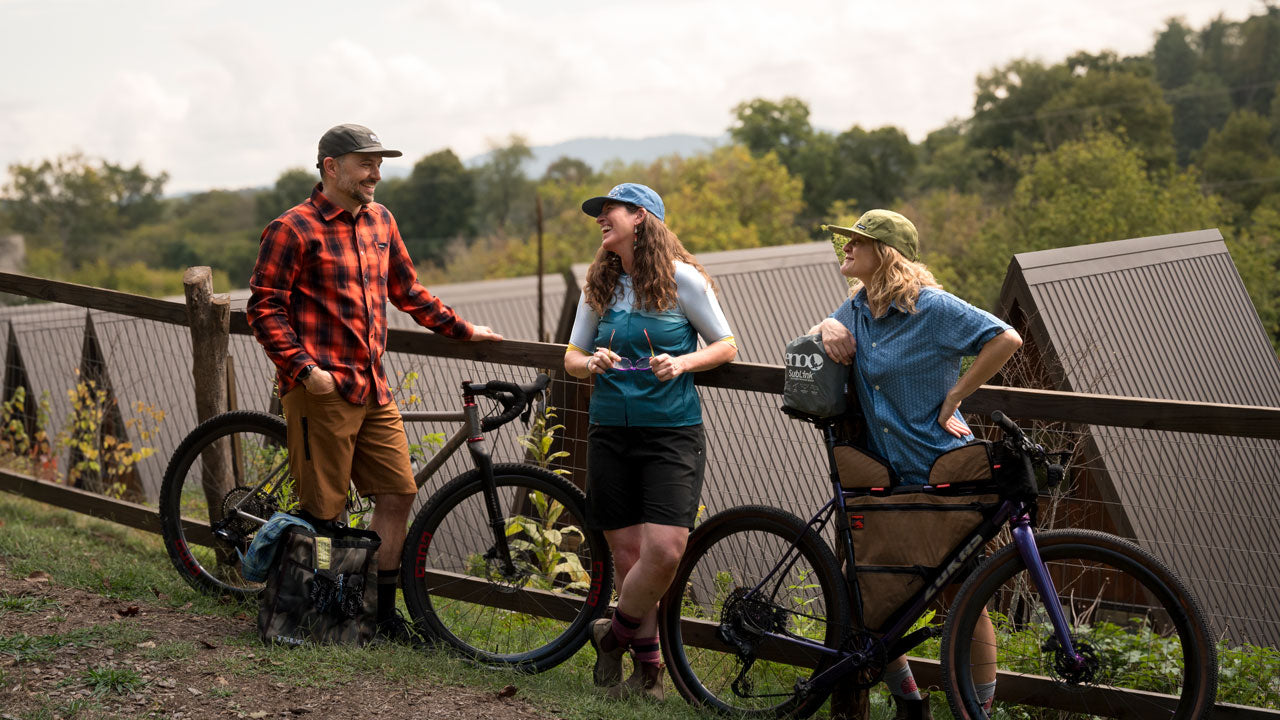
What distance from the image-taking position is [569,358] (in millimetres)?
4094

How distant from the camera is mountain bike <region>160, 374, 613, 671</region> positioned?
4410 millimetres

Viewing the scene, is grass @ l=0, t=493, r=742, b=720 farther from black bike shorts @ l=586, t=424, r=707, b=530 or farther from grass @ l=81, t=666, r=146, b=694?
black bike shorts @ l=586, t=424, r=707, b=530

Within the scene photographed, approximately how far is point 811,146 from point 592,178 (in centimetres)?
2182

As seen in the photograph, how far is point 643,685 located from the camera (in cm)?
414

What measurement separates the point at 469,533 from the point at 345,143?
6.08ft

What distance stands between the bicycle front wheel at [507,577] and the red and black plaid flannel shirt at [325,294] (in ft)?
1.85

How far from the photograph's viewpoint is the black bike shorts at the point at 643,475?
395cm

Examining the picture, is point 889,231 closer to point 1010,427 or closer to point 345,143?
point 1010,427

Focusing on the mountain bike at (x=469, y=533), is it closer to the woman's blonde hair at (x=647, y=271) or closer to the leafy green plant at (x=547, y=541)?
the leafy green plant at (x=547, y=541)

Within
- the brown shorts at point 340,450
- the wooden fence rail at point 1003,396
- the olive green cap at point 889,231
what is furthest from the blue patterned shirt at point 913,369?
the brown shorts at point 340,450

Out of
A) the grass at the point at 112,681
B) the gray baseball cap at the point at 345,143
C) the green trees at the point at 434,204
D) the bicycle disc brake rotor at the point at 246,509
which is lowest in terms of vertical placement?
the grass at the point at 112,681

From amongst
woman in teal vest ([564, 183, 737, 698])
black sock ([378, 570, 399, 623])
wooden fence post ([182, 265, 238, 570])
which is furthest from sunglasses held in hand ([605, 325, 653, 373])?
wooden fence post ([182, 265, 238, 570])

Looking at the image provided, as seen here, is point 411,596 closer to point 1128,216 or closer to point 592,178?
point 1128,216

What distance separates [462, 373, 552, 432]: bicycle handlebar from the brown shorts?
0.35 meters
